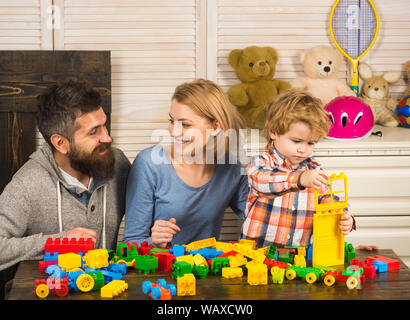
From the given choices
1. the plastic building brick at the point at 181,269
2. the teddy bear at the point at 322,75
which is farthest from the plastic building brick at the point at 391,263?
the teddy bear at the point at 322,75

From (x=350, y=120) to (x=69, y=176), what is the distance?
1.10 meters

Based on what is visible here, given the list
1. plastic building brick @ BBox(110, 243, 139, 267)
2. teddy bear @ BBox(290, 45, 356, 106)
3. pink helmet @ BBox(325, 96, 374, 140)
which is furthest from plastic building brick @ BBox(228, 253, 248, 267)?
teddy bear @ BBox(290, 45, 356, 106)

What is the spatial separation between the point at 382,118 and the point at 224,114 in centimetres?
101

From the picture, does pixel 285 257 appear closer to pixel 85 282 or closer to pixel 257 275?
pixel 257 275

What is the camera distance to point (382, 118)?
2576 millimetres

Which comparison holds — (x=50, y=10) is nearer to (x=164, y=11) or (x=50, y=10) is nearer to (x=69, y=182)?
(x=164, y=11)

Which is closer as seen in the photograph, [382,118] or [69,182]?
[69,182]

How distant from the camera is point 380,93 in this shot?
2.54m

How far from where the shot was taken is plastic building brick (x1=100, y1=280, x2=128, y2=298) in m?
1.14

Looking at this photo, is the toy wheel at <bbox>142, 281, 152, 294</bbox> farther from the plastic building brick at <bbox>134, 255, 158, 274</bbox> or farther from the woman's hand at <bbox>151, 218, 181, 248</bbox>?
the woman's hand at <bbox>151, 218, 181, 248</bbox>

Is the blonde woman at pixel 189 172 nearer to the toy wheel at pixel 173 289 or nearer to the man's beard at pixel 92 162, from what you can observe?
the man's beard at pixel 92 162

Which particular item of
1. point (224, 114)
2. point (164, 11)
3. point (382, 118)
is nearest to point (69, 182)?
point (224, 114)
